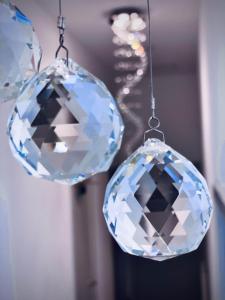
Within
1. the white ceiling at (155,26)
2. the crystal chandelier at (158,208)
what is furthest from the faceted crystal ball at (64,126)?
the white ceiling at (155,26)

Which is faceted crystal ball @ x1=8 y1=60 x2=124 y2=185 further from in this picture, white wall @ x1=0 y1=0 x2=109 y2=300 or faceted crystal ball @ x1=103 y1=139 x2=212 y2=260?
white wall @ x1=0 y1=0 x2=109 y2=300

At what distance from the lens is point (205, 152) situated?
147 cm

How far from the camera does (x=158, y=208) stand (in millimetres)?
424

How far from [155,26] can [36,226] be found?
85 centimetres

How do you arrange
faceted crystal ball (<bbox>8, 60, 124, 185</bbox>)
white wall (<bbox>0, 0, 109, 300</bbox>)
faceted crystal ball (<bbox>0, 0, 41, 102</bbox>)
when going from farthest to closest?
white wall (<bbox>0, 0, 109, 300</bbox>) → faceted crystal ball (<bbox>0, 0, 41, 102</bbox>) → faceted crystal ball (<bbox>8, 60, 124, 185</bbox>)

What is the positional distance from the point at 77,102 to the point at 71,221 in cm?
138

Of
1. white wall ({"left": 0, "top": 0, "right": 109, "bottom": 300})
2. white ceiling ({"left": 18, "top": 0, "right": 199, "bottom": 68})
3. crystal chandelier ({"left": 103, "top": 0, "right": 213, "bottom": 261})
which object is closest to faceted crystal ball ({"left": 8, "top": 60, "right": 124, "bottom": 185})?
crystal chandelier ({"left": 103, "top": 0, "right": 213, "bottom": 261})

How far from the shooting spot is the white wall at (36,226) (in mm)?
1175

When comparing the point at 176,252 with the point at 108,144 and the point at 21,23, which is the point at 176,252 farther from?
the point at 21,23

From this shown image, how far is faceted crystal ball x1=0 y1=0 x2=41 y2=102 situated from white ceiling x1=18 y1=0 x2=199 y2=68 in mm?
954

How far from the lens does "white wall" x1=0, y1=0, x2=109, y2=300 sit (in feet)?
3.85

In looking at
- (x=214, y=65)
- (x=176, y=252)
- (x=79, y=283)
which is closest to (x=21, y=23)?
(x=176, y=252)

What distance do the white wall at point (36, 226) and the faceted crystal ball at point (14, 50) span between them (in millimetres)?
643

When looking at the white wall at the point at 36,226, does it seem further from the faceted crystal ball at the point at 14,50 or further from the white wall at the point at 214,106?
the faceted crystal ball at the point at 14,50
